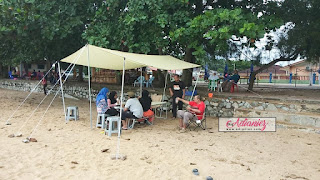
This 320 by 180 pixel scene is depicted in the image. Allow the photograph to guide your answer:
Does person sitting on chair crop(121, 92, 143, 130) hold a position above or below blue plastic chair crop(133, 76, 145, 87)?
below

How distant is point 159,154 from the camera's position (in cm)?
428

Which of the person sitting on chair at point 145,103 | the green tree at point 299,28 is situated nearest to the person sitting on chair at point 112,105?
the person sitting on chair at point 145,103

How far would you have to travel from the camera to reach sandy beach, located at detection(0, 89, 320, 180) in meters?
3.47

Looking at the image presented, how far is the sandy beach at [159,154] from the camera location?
347 cm

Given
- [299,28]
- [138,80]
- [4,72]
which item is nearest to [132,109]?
[299,28]

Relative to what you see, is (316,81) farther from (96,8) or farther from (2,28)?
(2,28)

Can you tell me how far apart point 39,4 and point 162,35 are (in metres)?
3.81

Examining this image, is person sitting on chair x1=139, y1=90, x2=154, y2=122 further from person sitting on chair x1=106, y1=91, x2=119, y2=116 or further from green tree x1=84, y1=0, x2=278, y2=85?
green tree x1=84, y1=0, x2=278, y2=85

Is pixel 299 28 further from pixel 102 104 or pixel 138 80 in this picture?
pixel 138 80

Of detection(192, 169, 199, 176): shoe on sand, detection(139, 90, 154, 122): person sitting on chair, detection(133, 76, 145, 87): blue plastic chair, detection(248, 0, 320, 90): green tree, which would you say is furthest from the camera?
detection(133, 76, 145, 87): blue plastic chair

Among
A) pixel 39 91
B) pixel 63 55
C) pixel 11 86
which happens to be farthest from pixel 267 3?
pixel 11 86

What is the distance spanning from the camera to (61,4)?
26.5 feet

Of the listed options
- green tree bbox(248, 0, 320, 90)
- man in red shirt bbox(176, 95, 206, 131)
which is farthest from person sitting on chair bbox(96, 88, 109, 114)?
green tree bbox(248, 0, 320, 90)

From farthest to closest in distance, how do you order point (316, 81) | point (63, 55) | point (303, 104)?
1. point (316, 81)
2. point (63, 55)
3. point (303, 104)
